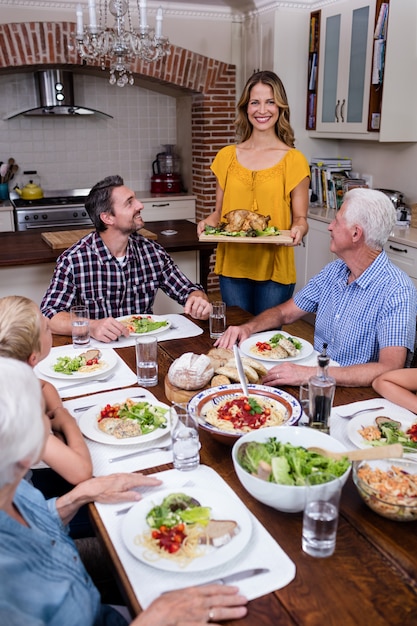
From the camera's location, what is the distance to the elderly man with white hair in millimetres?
1863

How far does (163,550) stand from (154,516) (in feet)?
0.30

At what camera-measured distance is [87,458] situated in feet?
4.58

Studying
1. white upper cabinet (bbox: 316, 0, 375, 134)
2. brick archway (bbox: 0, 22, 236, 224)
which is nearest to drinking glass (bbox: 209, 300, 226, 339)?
white upper cabinet (bbox: 316, 0, 375, 134)

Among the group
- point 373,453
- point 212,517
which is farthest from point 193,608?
point 373,453

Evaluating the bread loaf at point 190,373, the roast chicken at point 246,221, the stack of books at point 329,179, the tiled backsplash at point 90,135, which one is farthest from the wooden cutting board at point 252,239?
the tiled backsplash at point 90,135

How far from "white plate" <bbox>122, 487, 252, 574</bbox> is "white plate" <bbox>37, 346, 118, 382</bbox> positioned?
2.32 ft

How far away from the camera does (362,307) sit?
82.7 inches

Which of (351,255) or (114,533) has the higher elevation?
(351,255)

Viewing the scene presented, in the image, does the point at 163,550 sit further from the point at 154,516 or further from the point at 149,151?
the point at 149,151

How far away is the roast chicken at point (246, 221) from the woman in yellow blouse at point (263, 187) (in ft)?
0.52

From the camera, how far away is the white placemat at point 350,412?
5.03 feet

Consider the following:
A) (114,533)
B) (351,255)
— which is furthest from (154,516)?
(351,255)

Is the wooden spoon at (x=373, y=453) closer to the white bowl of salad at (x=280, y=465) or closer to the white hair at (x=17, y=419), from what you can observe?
the white bowl of salad at (x=280, y=465)

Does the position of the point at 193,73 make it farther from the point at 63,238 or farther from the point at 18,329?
the point at 18,329
